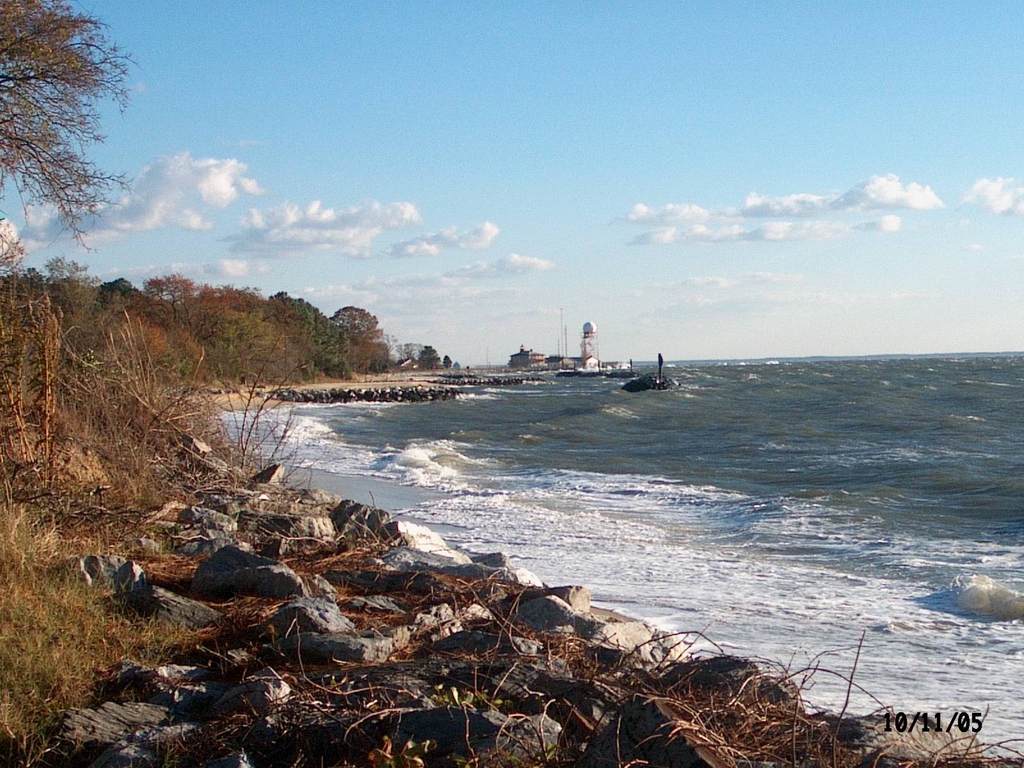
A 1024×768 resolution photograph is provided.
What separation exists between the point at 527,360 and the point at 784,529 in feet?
575

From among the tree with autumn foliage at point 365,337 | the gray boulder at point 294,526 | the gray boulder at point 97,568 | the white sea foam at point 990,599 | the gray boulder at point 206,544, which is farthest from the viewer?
the tree with autumn foliage at point 365,337

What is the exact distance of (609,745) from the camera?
2840 mm

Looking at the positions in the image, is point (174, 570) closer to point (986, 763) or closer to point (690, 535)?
point (986, 763)

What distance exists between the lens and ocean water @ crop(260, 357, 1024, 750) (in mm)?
7316

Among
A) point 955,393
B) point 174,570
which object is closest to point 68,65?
point 174,570

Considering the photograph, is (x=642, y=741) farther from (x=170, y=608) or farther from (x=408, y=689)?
(x=170, y=608)

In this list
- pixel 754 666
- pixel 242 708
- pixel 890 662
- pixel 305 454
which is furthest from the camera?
pixel 305 454

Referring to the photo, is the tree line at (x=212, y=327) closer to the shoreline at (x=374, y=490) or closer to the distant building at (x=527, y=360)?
the shoreline at (x=374, y=490)

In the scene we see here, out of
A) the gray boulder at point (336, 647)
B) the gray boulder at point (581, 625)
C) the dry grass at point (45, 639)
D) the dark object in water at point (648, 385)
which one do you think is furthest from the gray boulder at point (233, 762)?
the dark object in water at point (648, 385)

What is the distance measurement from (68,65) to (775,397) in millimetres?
49319

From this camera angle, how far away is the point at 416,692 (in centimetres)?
376

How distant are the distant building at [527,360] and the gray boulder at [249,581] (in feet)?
588

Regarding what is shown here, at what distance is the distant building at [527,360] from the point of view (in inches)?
7402

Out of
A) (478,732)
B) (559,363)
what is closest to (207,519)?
(478,732)
